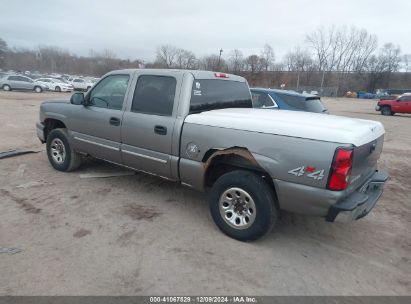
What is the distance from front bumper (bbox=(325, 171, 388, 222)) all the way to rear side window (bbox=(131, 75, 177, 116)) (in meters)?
2.20

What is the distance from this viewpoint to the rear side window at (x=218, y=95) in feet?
13.6

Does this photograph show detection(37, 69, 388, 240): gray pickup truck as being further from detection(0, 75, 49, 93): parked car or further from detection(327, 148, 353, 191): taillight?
detection(0, 75, 49, 93): parked car

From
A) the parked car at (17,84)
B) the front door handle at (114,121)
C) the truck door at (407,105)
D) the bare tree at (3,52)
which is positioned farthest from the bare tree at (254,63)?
the front door handle at (114,121)

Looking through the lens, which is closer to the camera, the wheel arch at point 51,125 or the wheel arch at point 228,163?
the wheel arch at point 228,163

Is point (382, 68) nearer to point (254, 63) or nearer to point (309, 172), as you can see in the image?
point (254, 63)

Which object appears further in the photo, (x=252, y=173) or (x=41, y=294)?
(x=252, y=173)

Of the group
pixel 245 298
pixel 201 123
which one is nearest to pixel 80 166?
pixel 201 123

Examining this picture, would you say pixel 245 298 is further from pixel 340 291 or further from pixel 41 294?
pixel 41 294

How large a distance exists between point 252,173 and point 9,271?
2539mm

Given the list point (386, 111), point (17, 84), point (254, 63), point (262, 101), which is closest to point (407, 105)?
point (386, 111)

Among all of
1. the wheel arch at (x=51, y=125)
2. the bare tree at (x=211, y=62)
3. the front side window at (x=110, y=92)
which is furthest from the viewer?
the bare tree at (x=211, y=62)

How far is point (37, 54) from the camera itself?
4921 inches

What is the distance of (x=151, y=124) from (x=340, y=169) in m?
2.36

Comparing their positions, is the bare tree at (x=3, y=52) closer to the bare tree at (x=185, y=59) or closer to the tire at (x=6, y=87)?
the bare tree at (x=185, y=59)
